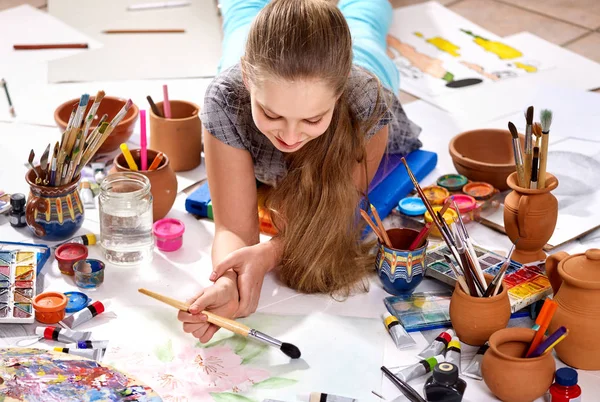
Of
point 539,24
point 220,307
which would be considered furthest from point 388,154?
point 539,24

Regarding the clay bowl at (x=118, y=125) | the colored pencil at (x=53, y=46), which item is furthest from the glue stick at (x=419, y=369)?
the colored pencil at (x=53, y=46)

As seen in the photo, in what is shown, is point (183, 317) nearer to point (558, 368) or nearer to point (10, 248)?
point (10, 248)

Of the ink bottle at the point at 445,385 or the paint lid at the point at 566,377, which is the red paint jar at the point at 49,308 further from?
the paint lid at the point at 566,377

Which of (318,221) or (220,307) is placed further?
(318,221)

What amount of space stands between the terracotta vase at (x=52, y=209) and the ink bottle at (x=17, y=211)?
5cm

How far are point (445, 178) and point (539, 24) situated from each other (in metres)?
1.01

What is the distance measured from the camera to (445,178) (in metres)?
1.67


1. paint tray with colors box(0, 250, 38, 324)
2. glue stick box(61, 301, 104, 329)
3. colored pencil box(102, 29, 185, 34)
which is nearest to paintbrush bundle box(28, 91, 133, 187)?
paint tray with colors box(0, 250, 38, 324)

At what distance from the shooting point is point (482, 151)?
174 centimetres

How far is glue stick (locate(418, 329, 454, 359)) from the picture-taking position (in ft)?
3.97

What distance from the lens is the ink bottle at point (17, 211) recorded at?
1.50 metres

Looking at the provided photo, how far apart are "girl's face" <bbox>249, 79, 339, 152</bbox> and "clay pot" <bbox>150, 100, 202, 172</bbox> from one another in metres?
0.48

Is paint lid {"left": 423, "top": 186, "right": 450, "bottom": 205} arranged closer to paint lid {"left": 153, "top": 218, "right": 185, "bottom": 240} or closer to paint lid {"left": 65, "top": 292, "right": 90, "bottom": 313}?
paint lid {"left": 153, "top": 218, "right": 185, "bottom": 240}

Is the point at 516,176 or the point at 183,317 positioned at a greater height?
the point at 516,176
